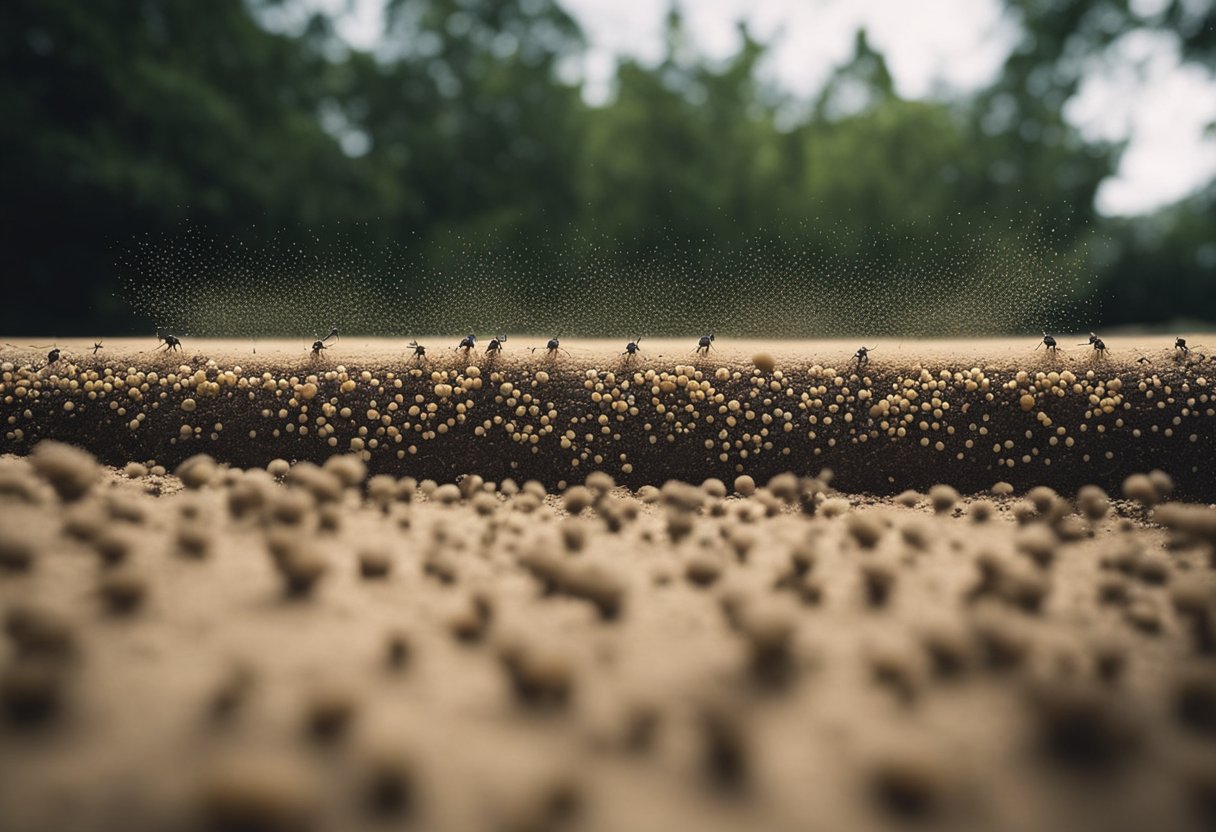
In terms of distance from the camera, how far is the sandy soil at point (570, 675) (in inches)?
17.9

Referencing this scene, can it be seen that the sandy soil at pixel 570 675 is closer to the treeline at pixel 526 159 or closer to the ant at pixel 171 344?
the ant at pixel 171 344

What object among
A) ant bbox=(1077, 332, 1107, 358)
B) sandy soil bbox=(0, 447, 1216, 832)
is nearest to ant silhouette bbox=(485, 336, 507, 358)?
sandy soil bbox=(0, 447, 1216, 832)

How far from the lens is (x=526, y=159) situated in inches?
169

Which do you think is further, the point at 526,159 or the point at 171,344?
the point at 526,159

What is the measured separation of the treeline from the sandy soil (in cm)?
152

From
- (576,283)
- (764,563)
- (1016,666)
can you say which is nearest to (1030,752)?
(1016,666)

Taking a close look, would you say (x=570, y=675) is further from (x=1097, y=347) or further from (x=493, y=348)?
(x=1097, y=347)

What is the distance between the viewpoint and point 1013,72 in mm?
4371

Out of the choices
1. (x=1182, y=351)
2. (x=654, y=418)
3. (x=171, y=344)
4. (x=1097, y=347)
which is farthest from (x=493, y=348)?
(x=1182, y=351)

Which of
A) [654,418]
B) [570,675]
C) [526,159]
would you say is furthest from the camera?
[526,159]

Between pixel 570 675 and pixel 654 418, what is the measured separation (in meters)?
0.87

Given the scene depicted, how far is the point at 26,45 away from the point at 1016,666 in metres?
4.45

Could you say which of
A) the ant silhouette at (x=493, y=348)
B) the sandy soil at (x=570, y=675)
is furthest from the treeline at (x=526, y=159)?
the sandy soil at (x=570, y=675)

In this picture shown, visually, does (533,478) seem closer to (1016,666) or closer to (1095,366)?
(1016,666)
